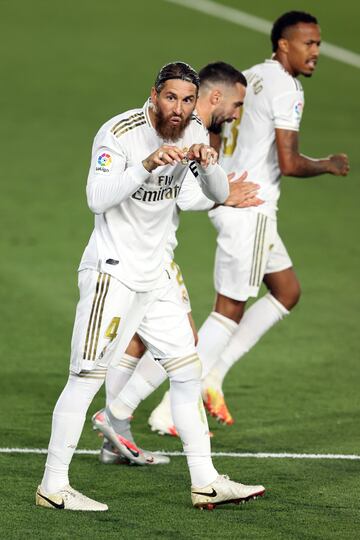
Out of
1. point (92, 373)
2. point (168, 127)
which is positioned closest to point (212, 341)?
point (92, 373)

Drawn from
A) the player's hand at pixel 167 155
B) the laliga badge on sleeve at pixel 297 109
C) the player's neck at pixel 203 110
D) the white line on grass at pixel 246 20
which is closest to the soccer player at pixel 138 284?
the player's hand at pixel 167 155

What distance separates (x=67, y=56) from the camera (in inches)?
859

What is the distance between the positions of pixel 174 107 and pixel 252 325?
3.22 meters

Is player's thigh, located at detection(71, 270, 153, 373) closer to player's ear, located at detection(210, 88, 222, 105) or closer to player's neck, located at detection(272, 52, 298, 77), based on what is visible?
player's ear, located at detection(210, 88, 222, 105)

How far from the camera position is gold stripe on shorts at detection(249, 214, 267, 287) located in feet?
32.4

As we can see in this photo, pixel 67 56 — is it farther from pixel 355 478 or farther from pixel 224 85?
pixel 355 478

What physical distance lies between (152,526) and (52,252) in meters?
7.60

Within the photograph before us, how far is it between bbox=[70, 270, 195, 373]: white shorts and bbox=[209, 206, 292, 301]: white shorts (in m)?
2.11

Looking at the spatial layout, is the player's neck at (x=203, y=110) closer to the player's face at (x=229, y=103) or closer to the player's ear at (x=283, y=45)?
the player's face at (x=229, y=103)

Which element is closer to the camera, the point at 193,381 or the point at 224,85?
the point at 193,381

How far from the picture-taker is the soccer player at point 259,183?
32.0 feet

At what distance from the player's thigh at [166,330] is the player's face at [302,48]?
8.86 ft

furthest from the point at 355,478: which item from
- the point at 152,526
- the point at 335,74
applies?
the point at 335,74

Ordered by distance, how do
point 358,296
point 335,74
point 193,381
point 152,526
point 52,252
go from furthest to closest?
1. point 335,74
2. point 52,252
3. point 358,296
4. point 193,381
5. point 152,526
